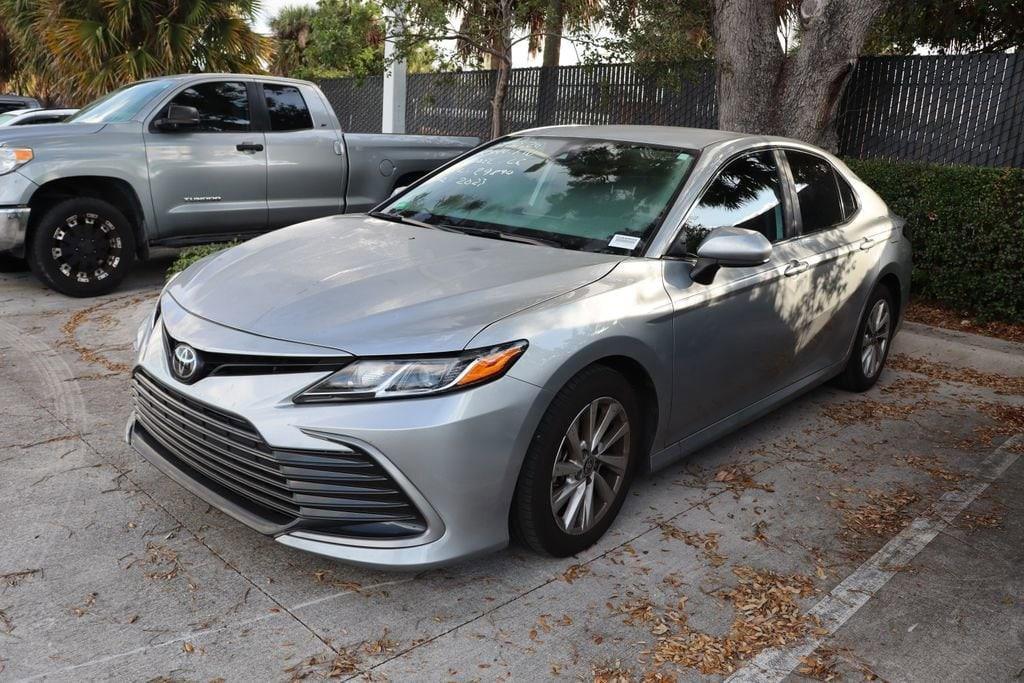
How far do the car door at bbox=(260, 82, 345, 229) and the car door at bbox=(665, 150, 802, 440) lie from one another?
17.0 ft

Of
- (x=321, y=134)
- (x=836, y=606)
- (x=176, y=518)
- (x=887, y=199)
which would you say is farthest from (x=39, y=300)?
(x=887, y=199)

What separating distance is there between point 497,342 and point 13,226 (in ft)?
18.5

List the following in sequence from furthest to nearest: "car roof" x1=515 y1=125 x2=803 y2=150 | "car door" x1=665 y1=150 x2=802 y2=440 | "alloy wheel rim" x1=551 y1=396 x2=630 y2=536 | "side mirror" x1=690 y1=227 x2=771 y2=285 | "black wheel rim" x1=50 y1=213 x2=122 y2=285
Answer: "black wheel rim" x1=50 y1=213 x2=122 y2=285
"car roof" x1=515 y1=125 x2=803 y2=150
"car door" x1=665 y1=150 x2=802 y2=440
"side mirror" x1=690 y1=227 x2=771 y2=285
"alloy wheel rim" x1=551 y1=396 x2=630 y2=536

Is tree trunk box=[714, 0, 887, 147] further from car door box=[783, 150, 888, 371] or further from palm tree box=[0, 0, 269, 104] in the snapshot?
palm tree box=[0, 0, 269, 104]

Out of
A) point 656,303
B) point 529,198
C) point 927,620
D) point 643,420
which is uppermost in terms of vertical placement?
point 529,198

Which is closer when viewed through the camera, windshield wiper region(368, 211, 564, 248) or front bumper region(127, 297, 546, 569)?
front bumper region(127, 297, 546, 569)

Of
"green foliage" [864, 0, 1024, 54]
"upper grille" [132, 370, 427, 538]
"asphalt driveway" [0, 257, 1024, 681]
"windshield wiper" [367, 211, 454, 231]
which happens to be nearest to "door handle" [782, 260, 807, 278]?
"asphalt driveway" [0, 257, 1024, 681]

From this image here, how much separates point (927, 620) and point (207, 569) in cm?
265

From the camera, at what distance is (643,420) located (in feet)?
12.9

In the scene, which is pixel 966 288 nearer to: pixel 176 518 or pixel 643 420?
pixel 643 420

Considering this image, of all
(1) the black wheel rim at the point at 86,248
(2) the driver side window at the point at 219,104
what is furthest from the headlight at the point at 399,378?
(2) the driver side window at the point at 219,104

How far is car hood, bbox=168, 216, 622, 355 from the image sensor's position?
320 centimetres

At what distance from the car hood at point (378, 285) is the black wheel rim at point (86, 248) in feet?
13.2

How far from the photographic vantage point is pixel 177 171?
314 inches
